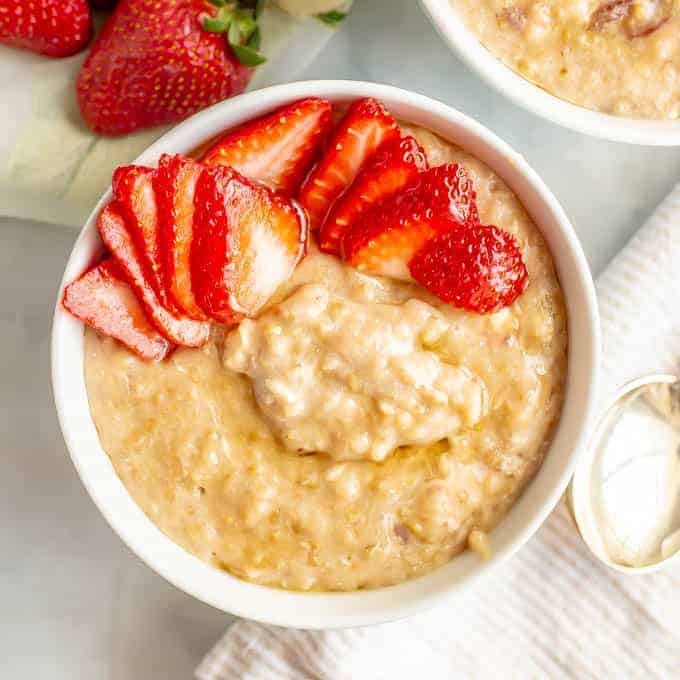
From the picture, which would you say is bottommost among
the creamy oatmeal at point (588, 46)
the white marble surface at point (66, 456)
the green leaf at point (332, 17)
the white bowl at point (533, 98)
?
the white marble surface at point (66, 456)

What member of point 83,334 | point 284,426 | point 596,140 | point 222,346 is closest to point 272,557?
point 284,426

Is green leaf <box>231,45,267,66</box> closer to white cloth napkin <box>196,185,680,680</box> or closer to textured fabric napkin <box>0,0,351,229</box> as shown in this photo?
textured fabric napkin <box>0,0,351,229</box>

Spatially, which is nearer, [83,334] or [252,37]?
[83,334]

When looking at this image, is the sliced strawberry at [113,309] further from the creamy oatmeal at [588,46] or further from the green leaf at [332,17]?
the creamy oatmeal at [588,46]

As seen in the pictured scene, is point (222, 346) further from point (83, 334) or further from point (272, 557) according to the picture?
point (272, 557)

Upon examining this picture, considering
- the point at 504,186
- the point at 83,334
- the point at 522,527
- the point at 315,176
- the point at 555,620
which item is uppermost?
the point at 504,186

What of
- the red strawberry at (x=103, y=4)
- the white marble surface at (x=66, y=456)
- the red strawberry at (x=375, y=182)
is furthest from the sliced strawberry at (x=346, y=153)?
the red strawberry at (x=103, y=4)

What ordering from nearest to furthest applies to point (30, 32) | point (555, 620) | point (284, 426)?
1. point (284, 426)
2. point (30, 32)
3. point (555, 620)

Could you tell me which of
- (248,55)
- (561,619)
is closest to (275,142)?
(248,55)
